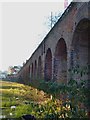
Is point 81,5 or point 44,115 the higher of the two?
point 81,5

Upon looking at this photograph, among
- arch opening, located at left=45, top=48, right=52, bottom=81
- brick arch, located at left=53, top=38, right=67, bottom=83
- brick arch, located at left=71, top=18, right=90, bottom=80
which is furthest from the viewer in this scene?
arch opening, located at left=45, top=48, right=52, bottom=81

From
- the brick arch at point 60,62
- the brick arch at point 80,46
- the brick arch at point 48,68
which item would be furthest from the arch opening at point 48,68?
the brick arch at point 80,46

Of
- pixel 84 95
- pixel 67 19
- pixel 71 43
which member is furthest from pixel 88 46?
pixel 84 95

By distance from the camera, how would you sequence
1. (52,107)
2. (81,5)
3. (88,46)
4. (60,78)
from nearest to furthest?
(52,107) → (81,5) → (88,46) → (60,78)

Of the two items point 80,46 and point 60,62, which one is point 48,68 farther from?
point 80,46

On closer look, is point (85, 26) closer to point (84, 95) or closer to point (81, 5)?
point (81, 5)

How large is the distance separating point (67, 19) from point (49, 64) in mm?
6555

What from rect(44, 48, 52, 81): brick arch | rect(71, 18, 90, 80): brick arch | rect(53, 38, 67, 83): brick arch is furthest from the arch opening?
rect(71, 18, 90, 80): brick arch

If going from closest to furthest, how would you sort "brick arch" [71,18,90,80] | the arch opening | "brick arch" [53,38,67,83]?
"brick arch" [71,18,90,80] < "brick arch" [53,38,67,83] < the arch opening

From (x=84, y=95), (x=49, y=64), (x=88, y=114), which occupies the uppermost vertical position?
(x=49, y=64)

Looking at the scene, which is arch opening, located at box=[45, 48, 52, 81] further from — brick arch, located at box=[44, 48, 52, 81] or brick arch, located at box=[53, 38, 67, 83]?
brick arch, located at box=[53, 38, 67, 83]

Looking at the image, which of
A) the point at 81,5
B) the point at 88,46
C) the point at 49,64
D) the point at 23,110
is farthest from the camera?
the point at 49,64

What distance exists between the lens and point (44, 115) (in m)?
6.04

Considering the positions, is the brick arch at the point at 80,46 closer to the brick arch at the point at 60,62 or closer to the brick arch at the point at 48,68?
the brick arch at the point at 60,62
